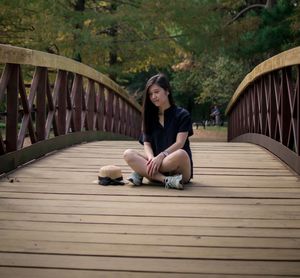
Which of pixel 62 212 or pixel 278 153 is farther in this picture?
pixel 278 153

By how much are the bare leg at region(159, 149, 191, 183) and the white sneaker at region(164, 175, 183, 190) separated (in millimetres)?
139

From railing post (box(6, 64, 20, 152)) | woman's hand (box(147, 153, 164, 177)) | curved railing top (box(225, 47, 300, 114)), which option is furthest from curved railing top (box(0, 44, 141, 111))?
curved railing top (box(225, 47, 300, 114))

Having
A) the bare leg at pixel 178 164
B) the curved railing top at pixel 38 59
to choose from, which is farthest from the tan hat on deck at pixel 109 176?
the curved railing top at pixel 38 59

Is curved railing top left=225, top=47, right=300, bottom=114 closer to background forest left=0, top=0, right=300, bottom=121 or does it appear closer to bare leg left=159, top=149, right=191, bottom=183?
bare leg left=159, top=149, right=191, bottom=183

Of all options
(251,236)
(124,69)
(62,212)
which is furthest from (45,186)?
(124,69)

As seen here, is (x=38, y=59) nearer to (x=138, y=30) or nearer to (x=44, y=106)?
(x=44, y=106)

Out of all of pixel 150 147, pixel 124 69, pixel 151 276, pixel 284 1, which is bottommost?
pixel 151 276

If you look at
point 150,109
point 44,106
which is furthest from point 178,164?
point 44,106

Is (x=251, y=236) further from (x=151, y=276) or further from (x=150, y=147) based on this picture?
(x=150, y=147)

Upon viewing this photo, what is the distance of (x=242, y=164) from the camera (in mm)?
5484

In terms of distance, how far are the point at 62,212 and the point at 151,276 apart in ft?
3.92

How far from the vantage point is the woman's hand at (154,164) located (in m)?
4.26

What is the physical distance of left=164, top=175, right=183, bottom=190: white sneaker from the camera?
4.08 m

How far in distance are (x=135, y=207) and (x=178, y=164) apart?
33.1 inches
